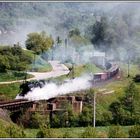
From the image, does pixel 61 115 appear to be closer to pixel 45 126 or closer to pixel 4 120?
pixel 45 126

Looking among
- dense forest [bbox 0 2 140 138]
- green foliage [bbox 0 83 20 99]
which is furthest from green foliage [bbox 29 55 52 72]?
green foliage [bbox 0 83 20 99]

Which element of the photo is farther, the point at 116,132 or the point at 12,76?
the point at 12,76

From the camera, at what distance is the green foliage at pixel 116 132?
4.60 m

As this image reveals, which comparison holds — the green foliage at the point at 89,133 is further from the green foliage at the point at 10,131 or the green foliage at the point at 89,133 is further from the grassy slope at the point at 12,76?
the grassy slope at the point at 12,76

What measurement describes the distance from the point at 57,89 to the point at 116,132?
0.63 meters

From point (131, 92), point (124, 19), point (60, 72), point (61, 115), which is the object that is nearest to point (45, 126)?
point (61, 115)

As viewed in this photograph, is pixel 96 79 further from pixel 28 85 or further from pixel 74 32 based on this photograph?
pixel 28 85

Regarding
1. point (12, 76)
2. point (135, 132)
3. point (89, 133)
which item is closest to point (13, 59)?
point (12, 76)

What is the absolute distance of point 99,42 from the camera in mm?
4816

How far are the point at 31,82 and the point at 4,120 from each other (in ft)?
1.32

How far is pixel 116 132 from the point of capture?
4.61 m

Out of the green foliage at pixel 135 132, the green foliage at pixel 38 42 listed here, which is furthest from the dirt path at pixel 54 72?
the green foliage at pixel 135 132

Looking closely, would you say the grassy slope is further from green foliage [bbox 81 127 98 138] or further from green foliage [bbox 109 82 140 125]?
green foliage [bbox 109 82 140 125]

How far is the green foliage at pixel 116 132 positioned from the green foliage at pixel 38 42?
2.97ft
